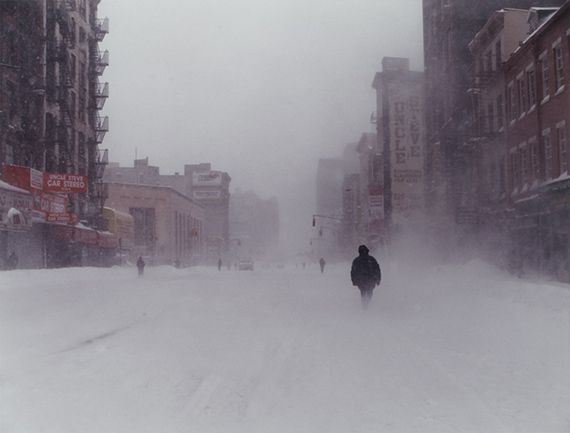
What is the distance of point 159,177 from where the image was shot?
14712cm

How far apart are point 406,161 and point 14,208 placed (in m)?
40.7

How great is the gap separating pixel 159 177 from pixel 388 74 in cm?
8923

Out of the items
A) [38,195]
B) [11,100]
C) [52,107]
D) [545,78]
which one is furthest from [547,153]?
[52,107]

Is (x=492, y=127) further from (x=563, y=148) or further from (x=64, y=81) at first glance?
(x=64, y=81)

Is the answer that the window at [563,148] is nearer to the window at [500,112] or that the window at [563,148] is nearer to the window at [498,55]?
the window at [500,112]

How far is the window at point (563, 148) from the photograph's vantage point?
77.8 ft

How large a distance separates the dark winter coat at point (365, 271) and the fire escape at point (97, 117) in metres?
37.1

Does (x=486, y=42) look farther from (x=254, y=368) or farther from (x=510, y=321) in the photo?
(x=254, y=368)

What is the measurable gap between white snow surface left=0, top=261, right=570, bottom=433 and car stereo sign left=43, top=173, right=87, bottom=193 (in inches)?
739

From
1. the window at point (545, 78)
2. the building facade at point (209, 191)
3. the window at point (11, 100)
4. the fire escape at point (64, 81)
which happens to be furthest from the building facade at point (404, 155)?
the building facade at point (209, 191)

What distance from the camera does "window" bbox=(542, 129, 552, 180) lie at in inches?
999

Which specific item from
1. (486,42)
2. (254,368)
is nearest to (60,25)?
(486,42)

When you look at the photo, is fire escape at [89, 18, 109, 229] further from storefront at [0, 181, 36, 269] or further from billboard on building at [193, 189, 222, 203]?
billboard on building at [193, 189, 222, 203]

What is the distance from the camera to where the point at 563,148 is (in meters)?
24.0
